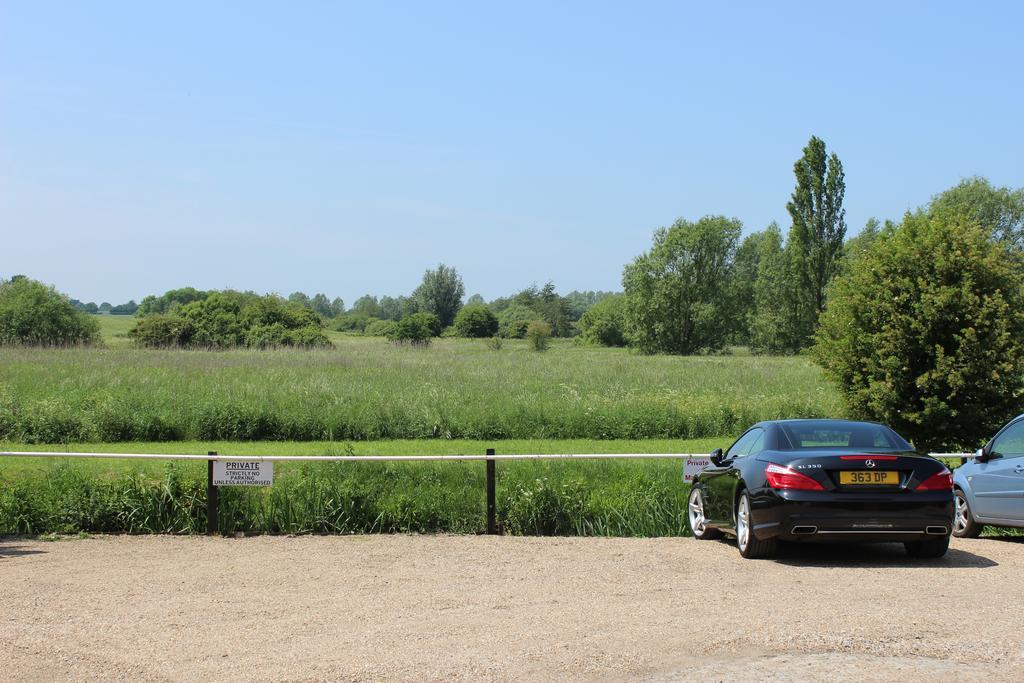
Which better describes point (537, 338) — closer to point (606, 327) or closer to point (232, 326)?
point (232, 326)

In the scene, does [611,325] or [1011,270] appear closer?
[1011,270]

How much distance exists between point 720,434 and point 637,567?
22546 mm

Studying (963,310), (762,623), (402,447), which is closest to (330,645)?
(762,623)

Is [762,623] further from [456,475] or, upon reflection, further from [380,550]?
[456,475]

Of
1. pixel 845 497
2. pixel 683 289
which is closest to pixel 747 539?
pixel 845 497

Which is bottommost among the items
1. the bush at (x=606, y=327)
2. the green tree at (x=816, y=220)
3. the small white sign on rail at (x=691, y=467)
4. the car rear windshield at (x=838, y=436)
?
the small white sign on rail at (x=691, y=467)

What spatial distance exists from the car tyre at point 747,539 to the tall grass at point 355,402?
15.9 meters

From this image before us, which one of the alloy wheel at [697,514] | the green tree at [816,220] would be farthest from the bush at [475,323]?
the alloy wheel at [697,514]

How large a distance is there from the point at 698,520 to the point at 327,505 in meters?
4.80

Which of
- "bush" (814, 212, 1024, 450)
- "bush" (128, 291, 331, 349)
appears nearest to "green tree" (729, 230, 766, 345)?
"bush" (128, 291, 331, 349)

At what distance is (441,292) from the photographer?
150m

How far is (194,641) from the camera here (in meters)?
7.36

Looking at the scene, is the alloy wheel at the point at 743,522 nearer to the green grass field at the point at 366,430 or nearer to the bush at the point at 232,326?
the green grass field at the point at 366,430

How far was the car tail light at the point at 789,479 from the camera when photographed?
10.2 m
